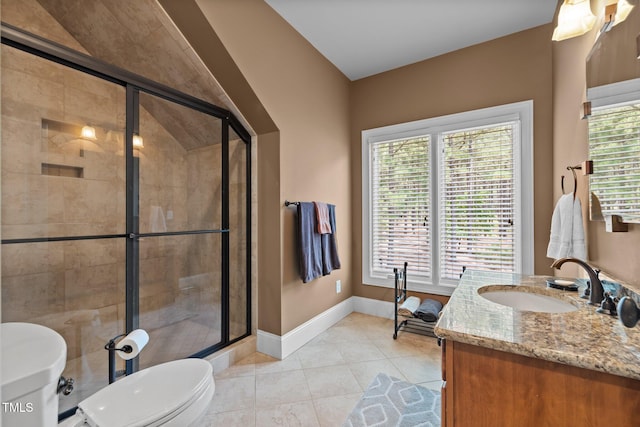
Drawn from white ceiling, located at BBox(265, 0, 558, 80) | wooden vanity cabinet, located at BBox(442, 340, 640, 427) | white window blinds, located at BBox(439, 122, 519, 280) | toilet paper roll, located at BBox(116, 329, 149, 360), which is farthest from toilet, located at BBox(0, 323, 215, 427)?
white ceiling, located at BBox(265, 0, 558, 80)

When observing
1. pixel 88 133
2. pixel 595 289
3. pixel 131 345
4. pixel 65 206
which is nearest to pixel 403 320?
pixel 595 289

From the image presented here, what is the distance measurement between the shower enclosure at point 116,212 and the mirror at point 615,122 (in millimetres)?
2230

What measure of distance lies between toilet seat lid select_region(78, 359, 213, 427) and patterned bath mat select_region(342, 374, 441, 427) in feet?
2.87

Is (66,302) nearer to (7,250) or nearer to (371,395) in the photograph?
(7,250)

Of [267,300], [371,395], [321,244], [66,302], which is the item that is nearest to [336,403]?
[371,395]

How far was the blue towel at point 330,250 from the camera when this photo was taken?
2613mm

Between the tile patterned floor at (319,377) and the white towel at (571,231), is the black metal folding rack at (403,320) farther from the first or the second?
the white towel at (571,231)

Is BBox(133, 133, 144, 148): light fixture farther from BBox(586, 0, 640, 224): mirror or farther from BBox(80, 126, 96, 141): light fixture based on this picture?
BBox(586, 0, 640, 224): mirror

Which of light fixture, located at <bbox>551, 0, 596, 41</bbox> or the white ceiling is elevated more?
the white ceiling


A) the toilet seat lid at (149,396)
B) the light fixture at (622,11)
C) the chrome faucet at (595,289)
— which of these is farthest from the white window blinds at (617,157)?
the toilet seat lid at (149,396)

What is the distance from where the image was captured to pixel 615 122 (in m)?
1.21

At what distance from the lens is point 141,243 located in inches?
77.1

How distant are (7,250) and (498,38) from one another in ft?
13.1

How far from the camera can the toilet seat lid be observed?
107cm
